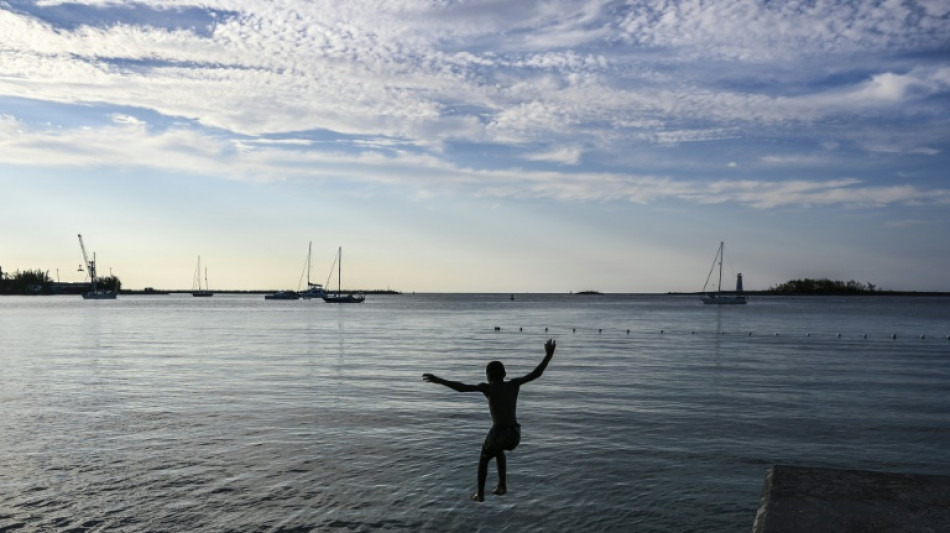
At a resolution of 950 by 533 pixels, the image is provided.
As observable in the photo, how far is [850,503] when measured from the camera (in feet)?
27.2

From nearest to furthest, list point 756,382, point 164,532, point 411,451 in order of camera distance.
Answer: point 164,532 < point 411,451 < point 756,382

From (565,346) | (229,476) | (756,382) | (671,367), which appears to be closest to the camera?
(229,476)

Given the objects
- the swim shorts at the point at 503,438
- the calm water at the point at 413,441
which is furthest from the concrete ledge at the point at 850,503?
the swim shorts at the point at 503,438

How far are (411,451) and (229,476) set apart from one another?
4095mm

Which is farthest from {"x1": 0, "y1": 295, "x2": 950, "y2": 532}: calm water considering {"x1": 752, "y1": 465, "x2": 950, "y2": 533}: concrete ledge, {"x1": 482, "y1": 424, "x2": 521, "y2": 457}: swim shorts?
{"x1": 752, "y1": 465, "x2": 950, "y2": 533}: concrete ledge

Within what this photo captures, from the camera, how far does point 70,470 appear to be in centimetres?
1426

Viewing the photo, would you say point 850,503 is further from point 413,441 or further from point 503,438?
point 413,441

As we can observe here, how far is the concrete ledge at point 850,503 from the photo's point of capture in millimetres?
7613

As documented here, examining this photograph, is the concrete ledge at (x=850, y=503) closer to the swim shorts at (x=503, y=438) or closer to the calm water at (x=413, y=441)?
the calm water at (x=413, y=441)

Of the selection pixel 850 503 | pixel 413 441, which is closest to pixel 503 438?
pixel 850 503

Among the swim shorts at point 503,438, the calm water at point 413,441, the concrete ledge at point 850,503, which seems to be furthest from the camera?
the calm water at point 413,441

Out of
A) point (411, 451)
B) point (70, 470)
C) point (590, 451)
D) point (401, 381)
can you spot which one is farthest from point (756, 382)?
point (70, 470)

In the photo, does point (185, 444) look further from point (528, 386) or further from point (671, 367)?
point (671, 367)

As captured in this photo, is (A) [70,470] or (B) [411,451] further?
(B) [411,451]
